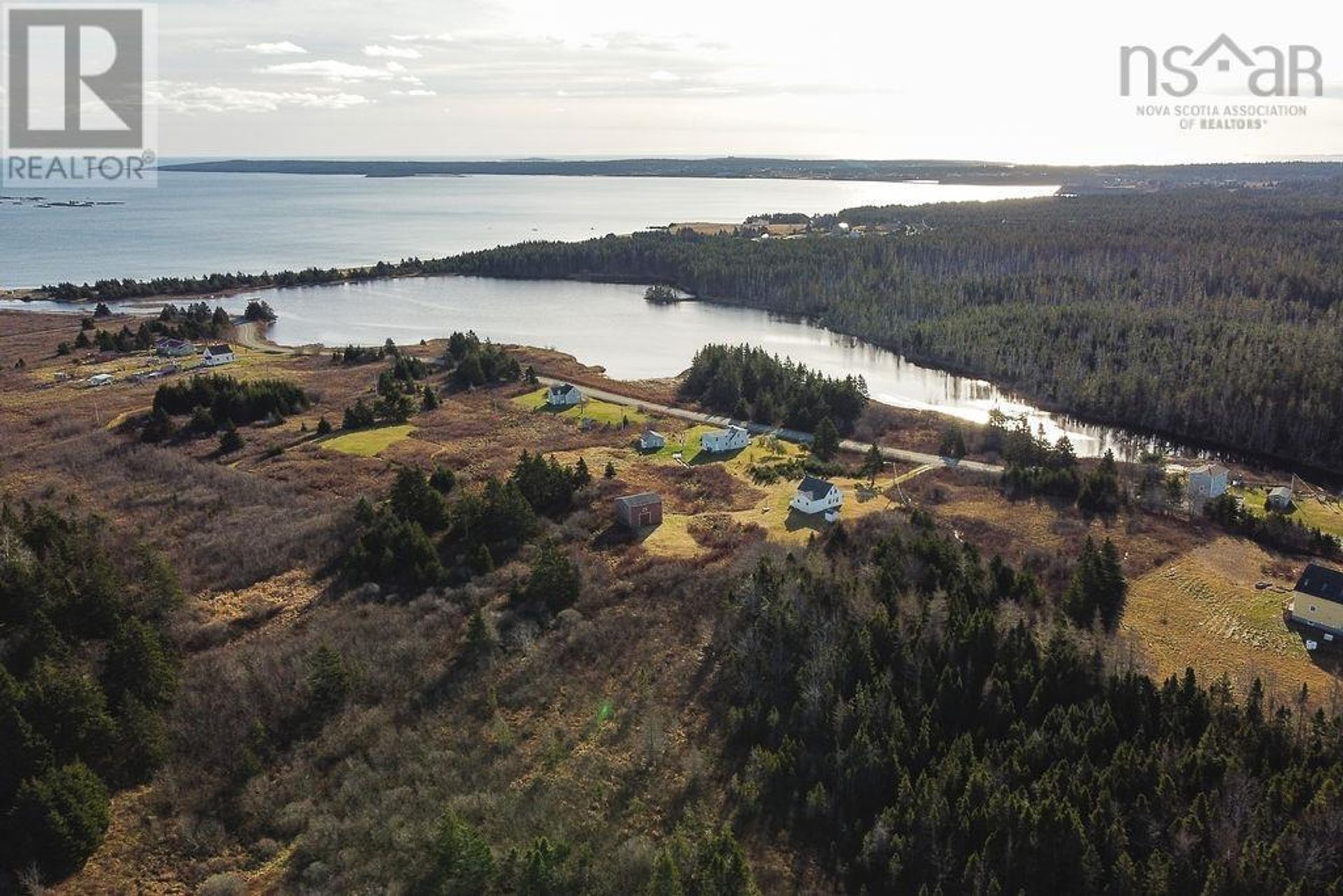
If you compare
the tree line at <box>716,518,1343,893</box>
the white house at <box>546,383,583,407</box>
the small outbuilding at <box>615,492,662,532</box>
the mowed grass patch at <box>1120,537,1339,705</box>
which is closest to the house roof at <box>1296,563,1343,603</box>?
the mowed grass patch at <box>1120,537,1339,705</box>

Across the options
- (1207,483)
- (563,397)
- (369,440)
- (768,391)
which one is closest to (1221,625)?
(1207,483)

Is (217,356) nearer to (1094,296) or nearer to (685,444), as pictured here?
(685,444)

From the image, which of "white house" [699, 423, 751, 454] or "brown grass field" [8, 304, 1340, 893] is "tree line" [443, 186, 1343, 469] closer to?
"brown grass field" [8, 304, 1340, 893]

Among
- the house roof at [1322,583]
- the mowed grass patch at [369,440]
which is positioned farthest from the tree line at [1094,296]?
the mowed grass patch at [369,440]

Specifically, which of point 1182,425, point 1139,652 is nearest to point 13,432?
point 1139,652

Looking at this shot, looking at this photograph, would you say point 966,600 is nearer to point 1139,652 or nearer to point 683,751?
point 1139,652

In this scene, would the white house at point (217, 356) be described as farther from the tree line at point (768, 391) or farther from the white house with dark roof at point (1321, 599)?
the white house with dark roof at point (1321, 599)
